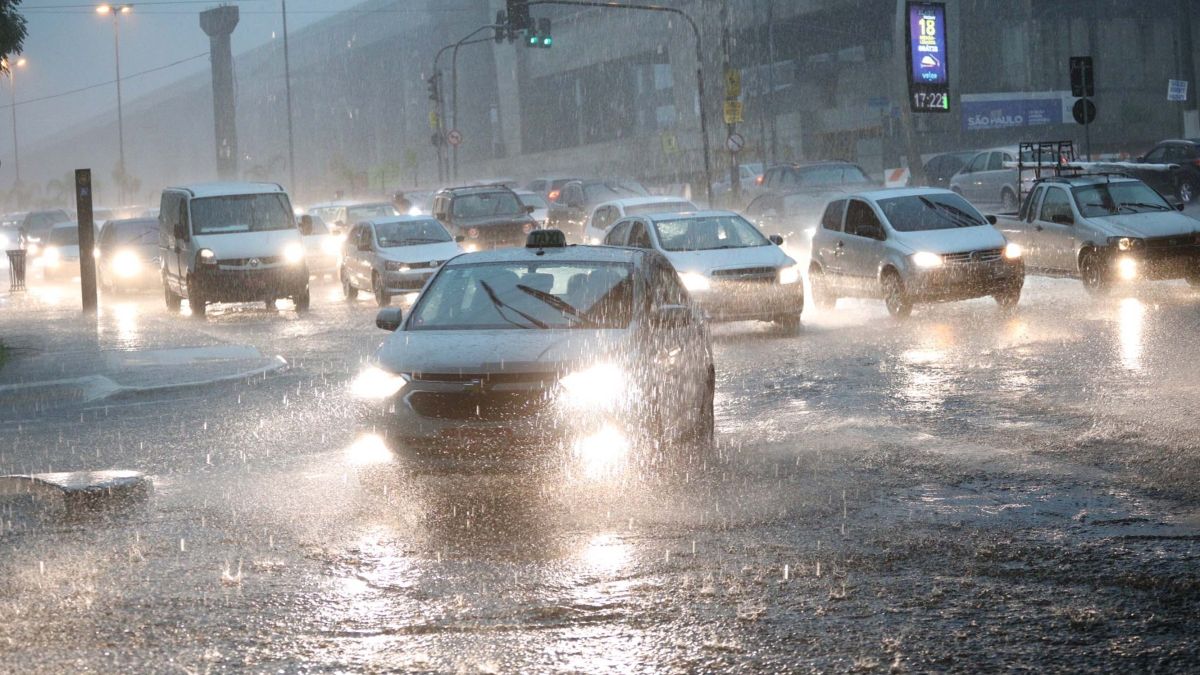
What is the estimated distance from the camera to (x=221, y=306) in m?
29.2

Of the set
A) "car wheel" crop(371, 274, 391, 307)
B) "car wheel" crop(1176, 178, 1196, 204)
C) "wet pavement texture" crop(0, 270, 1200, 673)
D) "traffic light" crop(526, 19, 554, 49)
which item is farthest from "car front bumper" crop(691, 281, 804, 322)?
"car wheel" crop(1176, 178, 1196, 204)

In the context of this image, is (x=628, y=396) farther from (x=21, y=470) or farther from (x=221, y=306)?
(x=221, y=306)

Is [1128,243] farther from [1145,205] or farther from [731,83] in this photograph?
[731,83]

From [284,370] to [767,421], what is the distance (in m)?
6.71

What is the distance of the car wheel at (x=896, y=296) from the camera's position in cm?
2009

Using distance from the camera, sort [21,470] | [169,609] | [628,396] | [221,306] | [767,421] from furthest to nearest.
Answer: [221,306]
[767,421]
[21,470]
[628,396]
[169,609]

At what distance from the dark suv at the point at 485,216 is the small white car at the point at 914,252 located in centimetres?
1313

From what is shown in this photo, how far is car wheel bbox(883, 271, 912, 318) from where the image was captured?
20094mm

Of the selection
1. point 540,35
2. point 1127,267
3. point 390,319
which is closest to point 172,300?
→ point 1127,267

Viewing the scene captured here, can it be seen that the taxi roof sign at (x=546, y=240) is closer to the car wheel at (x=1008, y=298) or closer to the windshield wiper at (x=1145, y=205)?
the car wheel at (x=1008, y=298)

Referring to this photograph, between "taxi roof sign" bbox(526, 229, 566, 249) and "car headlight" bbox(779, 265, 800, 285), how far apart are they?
321 inches

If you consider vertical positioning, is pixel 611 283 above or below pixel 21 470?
above

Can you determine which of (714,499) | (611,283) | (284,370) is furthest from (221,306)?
(714,499)

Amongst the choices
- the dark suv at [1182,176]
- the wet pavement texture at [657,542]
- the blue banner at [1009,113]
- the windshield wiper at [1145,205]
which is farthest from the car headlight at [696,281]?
the blue banner at [1009,113]
